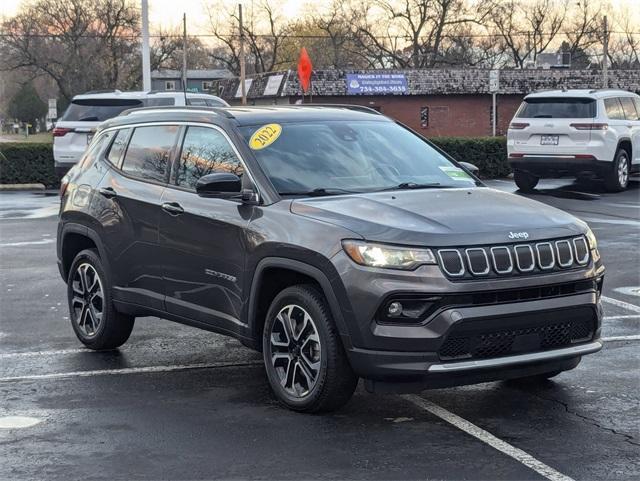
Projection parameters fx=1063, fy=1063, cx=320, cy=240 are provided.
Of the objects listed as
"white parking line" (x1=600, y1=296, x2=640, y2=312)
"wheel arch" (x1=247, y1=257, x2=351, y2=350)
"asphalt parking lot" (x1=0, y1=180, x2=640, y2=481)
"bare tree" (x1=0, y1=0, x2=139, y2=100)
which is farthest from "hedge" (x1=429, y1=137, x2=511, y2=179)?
"bare tree" (x1=0, y1=0, x2=139, y2=100)

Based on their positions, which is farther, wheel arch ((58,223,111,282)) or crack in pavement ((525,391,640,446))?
wheel arch ((58,223,111,282))

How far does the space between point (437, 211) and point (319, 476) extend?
1.70 meters

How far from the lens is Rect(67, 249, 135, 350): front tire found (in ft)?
25.4

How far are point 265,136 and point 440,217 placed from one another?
1.49 meters

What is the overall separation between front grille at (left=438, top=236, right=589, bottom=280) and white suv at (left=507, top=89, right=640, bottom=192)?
49.4ft

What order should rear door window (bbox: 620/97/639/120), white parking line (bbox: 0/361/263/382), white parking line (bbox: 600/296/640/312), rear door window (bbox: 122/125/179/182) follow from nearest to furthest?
1. white parking line (bbox: 0/361/263/382)
2. rear door window (bbox: 122/125/179/182)
3. white parking line (bbox: 600/296/640/312)
4. rear door window (bbox: 620/97/639/120)

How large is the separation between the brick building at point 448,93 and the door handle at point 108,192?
151 ft

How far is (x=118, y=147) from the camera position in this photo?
7.93m

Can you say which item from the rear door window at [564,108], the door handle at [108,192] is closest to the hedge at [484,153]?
the rear door window at [564,108]

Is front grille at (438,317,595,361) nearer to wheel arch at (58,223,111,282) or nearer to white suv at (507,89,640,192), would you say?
wheel arch at (58,223,111,282)

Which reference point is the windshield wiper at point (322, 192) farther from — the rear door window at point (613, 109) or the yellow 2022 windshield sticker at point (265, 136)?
the rear door window at point (613, 109)

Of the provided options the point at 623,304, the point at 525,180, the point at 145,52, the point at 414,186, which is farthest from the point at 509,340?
the point at 145,52

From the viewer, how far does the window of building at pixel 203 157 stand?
672 cm

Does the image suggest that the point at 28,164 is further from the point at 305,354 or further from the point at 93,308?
the point at 305,354
